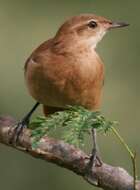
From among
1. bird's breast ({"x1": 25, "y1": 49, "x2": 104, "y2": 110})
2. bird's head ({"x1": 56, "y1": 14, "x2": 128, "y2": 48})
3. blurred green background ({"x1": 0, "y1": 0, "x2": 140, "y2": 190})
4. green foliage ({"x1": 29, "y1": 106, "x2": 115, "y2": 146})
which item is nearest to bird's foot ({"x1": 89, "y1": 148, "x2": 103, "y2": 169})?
bird's breast ({"x1": 25, "y1": 49, "x2": 104, "y2": 110})

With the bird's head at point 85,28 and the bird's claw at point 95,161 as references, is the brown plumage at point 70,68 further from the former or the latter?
the bird's claw at point 95,161

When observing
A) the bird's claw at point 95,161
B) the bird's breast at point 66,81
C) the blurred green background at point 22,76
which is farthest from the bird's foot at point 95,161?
the blurred green background at point 22,76

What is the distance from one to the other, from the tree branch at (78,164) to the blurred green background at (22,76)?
2.08 meters

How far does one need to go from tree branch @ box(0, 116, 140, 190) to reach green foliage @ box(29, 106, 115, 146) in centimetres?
68

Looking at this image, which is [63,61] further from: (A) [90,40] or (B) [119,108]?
(B) [119,108]

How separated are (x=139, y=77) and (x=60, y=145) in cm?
312

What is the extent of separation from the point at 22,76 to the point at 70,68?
2.03m

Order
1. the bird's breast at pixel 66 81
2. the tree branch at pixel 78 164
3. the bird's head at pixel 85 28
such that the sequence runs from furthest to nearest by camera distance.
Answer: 1. the bird's head at pixel 85 28
2. the bird's breast at pixel 66 81
3. the tree branch at pixel 78 164

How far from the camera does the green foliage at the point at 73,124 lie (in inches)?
172

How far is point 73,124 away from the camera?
174 inches

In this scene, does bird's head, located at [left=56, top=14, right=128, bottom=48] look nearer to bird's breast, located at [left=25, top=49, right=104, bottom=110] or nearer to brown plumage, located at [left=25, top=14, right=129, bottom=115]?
brown plumage, located at [left=25, top=14, right=129, bottom=115]

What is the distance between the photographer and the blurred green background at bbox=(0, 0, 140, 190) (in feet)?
25.2

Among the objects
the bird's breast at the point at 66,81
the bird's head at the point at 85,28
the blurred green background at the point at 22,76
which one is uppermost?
the bird's head at the point at 85,28

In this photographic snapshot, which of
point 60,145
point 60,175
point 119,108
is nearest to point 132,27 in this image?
point 119,108
